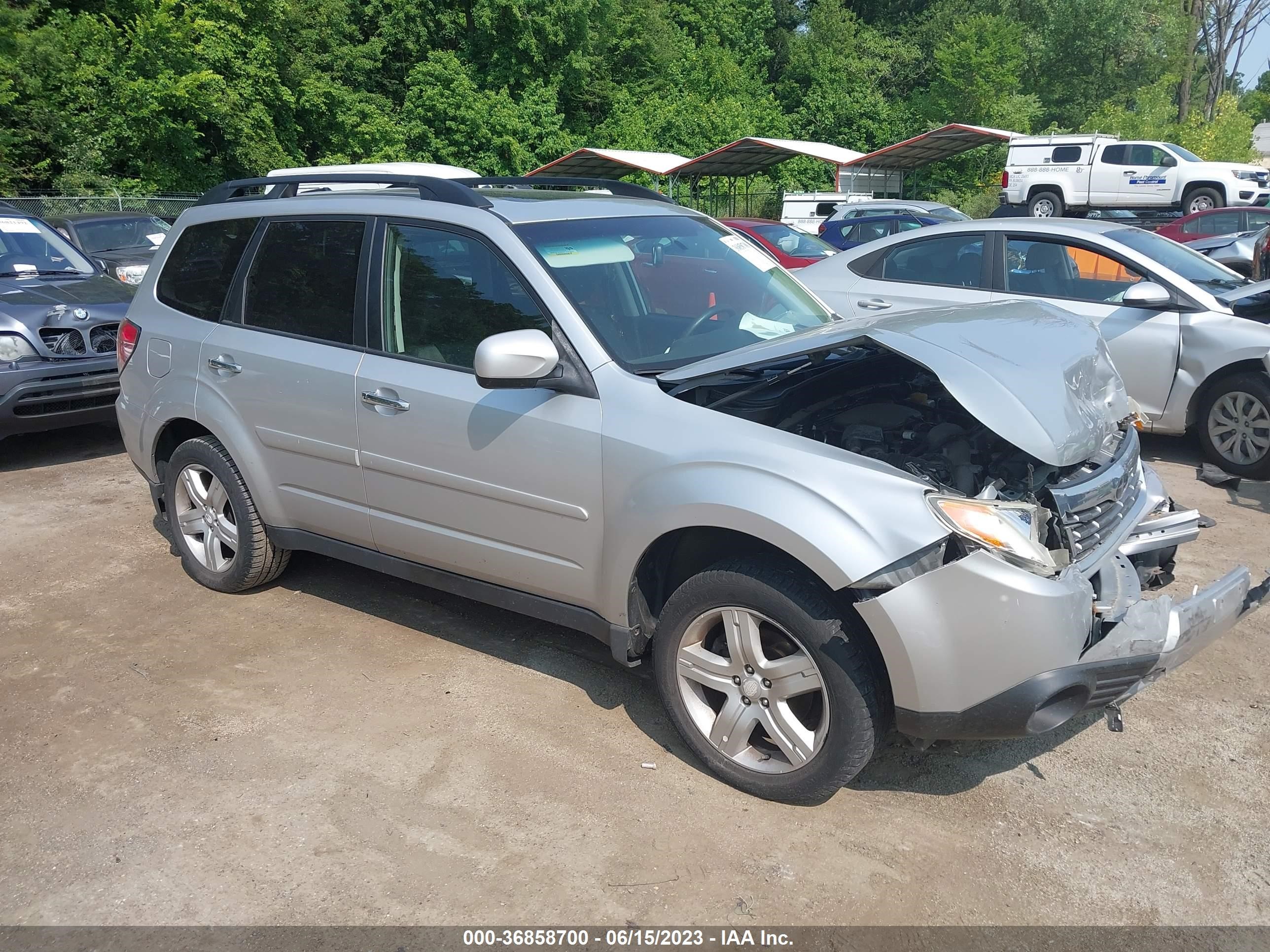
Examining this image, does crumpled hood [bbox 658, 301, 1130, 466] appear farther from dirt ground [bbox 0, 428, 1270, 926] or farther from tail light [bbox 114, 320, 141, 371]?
tail light [bbox 114, 320, 141, 371]

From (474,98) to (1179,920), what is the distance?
35251 mm

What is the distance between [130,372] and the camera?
17.3ft

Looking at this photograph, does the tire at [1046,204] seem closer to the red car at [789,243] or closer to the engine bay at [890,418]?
the red car at [789,243]

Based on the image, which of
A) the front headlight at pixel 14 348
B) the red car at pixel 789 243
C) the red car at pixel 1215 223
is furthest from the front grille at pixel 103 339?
the red car at pixel 1215 223

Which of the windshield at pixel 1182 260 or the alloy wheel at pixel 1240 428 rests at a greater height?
the windshield at pixel 1182 260

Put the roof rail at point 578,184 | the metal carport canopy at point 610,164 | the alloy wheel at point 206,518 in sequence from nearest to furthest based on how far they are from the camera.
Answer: the roof rail at point 578,184 → the alloy wheel at point 206,518 → the metal carport canopy at point 610,164

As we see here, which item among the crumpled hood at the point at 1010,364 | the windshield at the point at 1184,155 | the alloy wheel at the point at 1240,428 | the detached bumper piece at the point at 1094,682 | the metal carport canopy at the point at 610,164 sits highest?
the metal carport canopy at the point at 610,164

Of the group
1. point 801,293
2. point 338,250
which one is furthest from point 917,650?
point 338,250

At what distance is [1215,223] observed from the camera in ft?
62.5

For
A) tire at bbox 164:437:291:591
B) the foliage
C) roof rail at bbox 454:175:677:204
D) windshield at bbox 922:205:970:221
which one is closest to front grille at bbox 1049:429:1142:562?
roof rail at bbox 454:175:677:204

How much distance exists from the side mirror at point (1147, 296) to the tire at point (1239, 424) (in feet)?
2.14

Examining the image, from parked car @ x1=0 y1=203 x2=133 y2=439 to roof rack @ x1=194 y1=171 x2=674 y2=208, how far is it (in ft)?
9.35

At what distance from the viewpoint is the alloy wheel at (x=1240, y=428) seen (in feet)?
21.6

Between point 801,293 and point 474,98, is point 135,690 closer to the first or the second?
point 801,293
